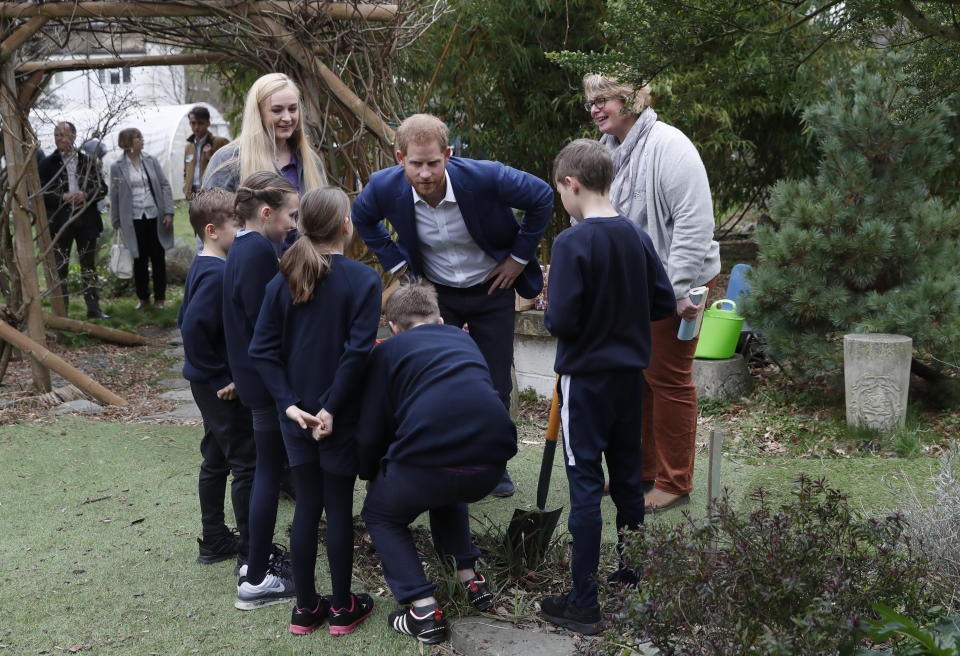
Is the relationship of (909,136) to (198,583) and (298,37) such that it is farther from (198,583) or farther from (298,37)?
(198,583)

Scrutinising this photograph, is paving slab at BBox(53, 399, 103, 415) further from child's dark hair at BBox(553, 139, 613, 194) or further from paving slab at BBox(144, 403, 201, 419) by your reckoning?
child's dark hair at BBox(553, 139, 613, 194)

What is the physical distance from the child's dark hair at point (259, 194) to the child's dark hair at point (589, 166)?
2.96 feet

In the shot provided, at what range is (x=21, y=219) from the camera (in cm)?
624

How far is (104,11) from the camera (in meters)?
5.45

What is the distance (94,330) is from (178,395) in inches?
74.2

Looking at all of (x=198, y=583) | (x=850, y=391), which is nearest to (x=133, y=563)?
(x=198, y=583)

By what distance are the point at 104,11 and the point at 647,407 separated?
398cm

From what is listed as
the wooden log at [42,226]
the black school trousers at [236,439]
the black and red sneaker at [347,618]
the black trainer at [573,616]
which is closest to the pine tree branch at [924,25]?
the black trainer at [573,616]

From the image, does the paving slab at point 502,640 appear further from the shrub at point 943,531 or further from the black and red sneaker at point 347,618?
the shrub at point 943,531

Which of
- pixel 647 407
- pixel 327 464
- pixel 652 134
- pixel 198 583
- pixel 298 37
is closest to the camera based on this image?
pixel 327 464

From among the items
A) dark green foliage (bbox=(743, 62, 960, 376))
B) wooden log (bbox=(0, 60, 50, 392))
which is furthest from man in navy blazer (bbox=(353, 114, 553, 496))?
wooden log (bbox=(0, 60, 50, 392))

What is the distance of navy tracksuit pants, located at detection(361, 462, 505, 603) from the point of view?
8.88ft

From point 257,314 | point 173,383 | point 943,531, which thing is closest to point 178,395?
point 173,383

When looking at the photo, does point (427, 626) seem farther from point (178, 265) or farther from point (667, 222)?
point (178, 265)
